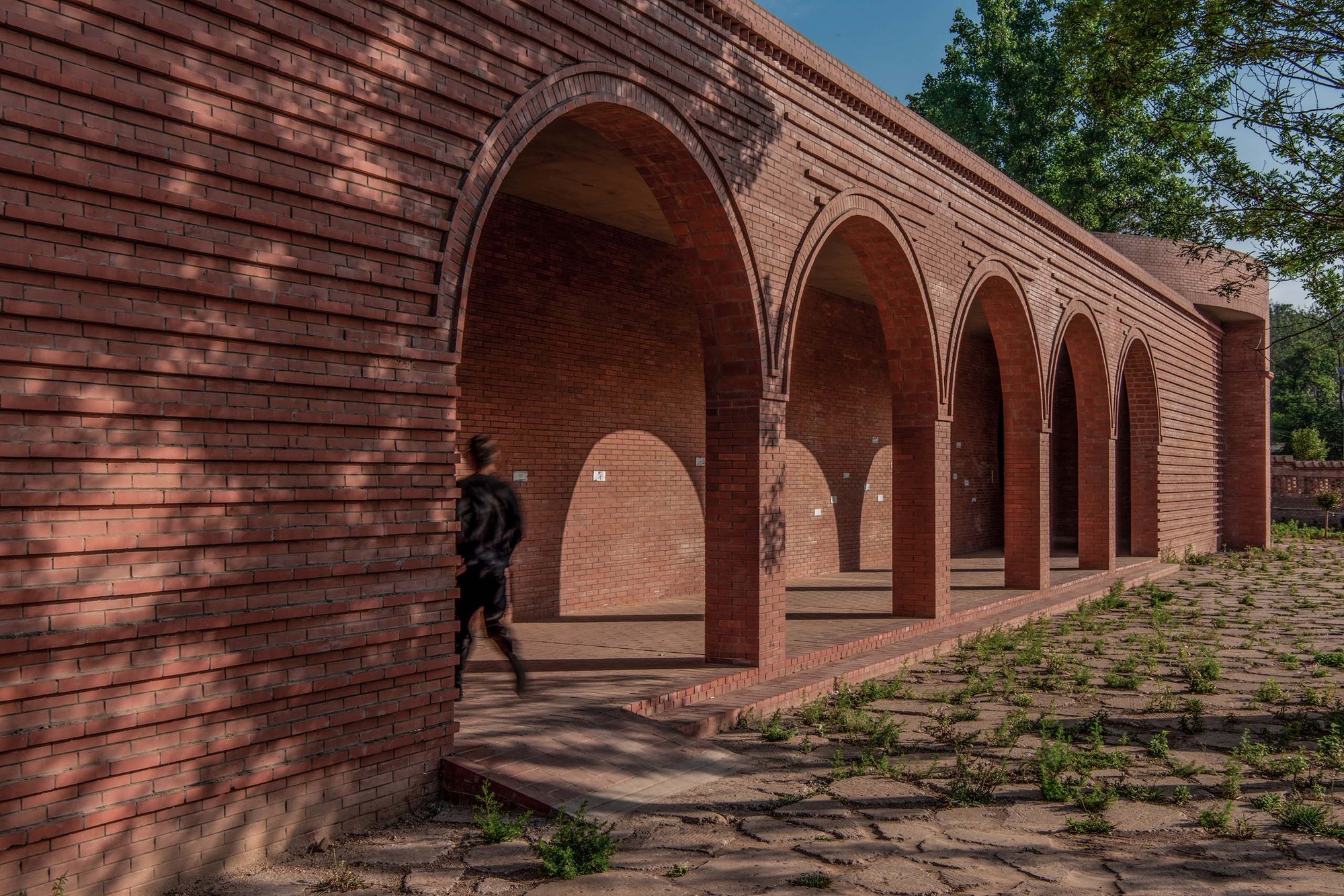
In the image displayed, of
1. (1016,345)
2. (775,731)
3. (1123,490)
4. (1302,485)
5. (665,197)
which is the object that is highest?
(665,197)

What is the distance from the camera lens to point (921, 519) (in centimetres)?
1016

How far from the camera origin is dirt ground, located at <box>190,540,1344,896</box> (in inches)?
162

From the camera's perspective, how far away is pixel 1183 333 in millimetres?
19703

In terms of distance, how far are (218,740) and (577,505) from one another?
6.50 meters

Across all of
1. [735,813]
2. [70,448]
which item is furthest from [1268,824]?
[70,448]

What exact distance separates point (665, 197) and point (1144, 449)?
1359 cm

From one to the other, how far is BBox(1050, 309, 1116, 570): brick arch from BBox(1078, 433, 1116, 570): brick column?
0.4 inches

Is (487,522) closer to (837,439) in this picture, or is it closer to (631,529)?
(631,529)

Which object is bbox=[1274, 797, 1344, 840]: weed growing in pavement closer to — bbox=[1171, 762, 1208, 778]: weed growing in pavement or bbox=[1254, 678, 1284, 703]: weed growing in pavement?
bbox=[1171, 762, 1208, 778]: weed growing in pavement

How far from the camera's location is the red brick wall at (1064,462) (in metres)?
22.8

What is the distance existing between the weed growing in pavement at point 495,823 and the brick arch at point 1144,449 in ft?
51.7

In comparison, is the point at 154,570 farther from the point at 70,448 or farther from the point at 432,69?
the point at 432,69

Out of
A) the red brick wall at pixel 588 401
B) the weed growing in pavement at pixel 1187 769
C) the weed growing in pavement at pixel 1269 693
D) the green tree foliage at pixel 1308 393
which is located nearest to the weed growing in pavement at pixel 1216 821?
the weed growing in pavement at pixel 1187 769

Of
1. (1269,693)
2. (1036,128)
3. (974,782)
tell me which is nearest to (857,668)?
(974,782)
